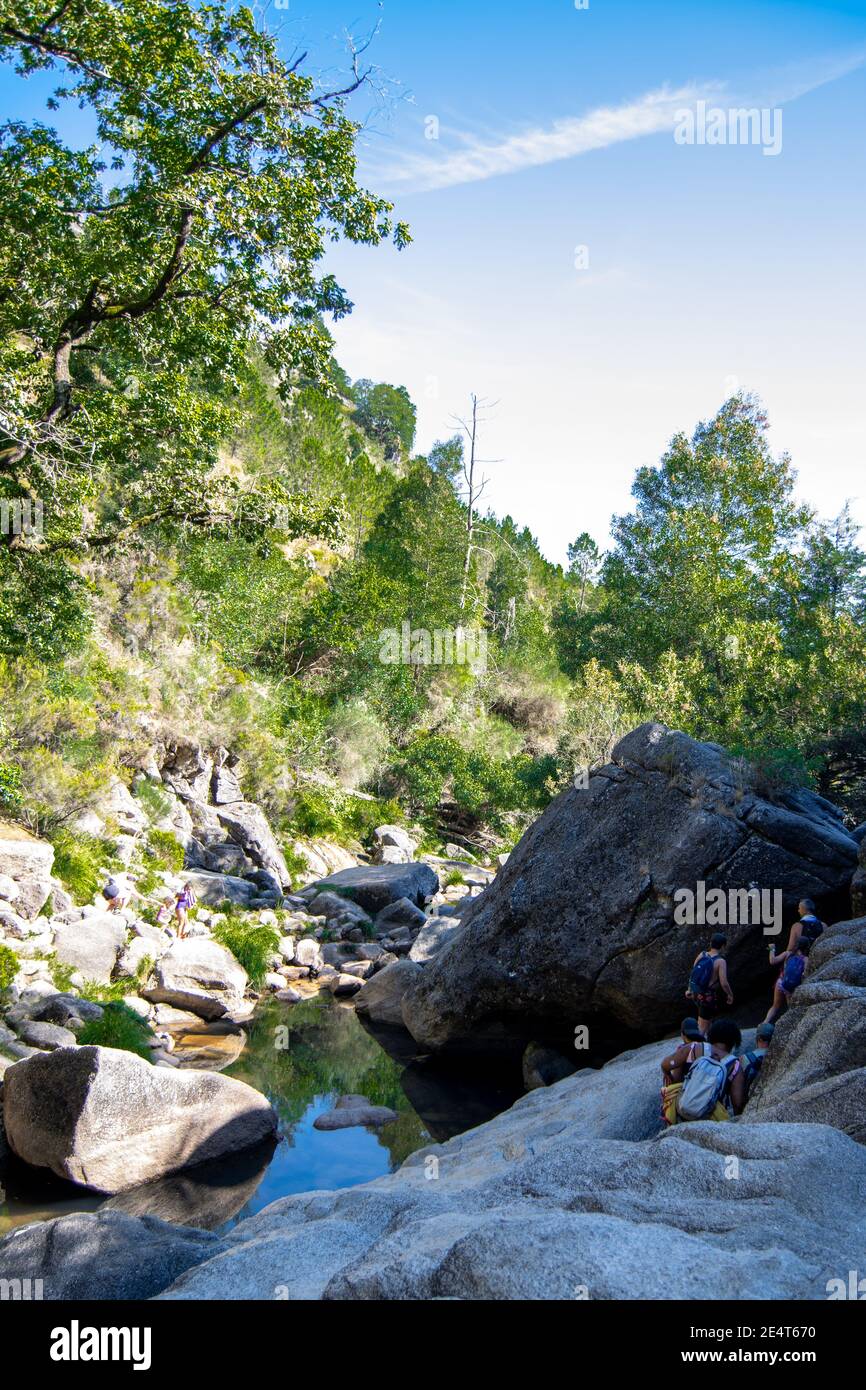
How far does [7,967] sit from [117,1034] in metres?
2.22

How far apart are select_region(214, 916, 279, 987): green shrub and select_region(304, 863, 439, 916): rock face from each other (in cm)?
437

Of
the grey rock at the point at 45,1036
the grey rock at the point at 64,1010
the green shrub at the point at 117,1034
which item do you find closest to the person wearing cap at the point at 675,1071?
the green shrub at the point at 117,1034

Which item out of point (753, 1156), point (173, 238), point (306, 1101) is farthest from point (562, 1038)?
point (173, 238)

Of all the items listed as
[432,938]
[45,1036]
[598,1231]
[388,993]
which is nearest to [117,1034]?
[45,1036]

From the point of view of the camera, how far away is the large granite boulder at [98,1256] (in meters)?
7.36

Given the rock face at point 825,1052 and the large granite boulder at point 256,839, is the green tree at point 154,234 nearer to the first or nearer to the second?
the rock face at point 825,1052

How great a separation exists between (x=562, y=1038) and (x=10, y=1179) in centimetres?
893

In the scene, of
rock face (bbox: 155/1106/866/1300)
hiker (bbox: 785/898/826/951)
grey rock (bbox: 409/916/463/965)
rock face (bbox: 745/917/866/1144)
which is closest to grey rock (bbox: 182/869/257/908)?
grey rock (bbox: 409/916/463/965)

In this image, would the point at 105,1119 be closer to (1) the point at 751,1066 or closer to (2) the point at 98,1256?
(2) the point at 98,1256

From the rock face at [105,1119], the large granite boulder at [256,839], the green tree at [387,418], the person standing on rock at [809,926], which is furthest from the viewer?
the green tree at [387,418]

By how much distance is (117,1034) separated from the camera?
14109 mm

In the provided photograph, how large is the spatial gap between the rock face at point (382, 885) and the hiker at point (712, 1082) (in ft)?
54.7

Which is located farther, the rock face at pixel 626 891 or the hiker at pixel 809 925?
the rock face at pixel 626 891

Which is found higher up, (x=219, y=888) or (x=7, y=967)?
(x=7, y=967)
